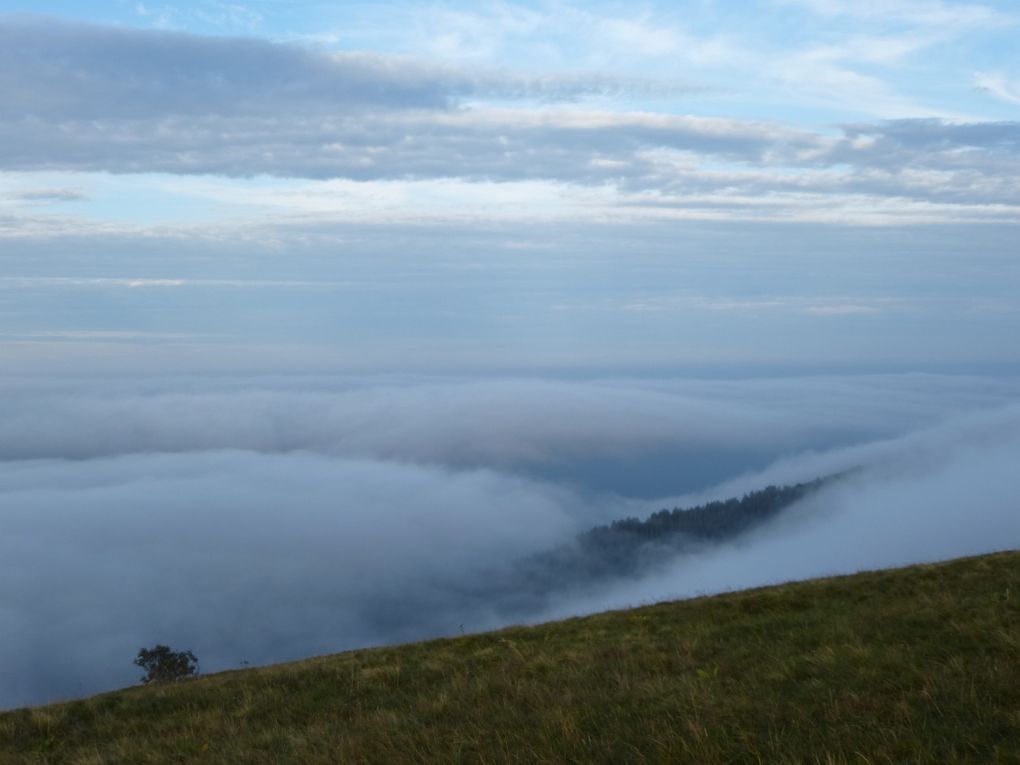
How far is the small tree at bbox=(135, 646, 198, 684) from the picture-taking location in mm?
29377

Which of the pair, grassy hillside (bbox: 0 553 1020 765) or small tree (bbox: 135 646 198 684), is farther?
small tree (bbox: 135 646 198 684)

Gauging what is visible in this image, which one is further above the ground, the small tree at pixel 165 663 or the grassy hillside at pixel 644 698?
the grassy hillside at pixel 644 698

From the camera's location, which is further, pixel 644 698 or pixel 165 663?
pixel 165 663

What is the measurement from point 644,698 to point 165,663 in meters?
27.3

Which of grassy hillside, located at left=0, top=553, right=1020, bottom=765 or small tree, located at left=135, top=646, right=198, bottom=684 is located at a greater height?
grassy hillside, located at left=0, top=553, right=1020, bottom=765

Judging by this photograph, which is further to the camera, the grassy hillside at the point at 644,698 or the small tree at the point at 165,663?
the small tree at the point at 165,663

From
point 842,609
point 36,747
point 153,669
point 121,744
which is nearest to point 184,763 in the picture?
point 121,744

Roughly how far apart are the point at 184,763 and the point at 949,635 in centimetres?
897

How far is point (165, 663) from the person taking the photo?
32.5 meters

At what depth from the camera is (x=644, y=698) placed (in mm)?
9523

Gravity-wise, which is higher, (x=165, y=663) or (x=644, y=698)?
(x=644, y=698)

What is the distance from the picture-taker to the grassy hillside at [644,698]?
7.42 meters

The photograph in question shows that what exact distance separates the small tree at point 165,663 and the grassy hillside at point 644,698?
42.5 feet

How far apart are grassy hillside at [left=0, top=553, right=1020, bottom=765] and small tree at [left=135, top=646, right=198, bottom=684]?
1294cm
